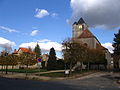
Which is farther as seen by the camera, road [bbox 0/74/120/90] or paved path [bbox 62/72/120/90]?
paved path [bbox 62/72/120/90]

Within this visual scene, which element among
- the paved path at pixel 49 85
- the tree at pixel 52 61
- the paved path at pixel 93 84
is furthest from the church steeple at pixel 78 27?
the paved path at pixel 49 85

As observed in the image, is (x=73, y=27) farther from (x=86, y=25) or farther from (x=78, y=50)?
(x=78, y=50)

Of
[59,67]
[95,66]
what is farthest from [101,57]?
[59,67]

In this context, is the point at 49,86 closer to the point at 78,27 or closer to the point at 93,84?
the point at 93,84

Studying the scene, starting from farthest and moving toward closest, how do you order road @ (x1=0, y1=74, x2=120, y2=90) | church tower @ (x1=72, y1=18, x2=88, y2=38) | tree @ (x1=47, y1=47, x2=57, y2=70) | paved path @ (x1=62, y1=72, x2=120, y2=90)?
church tower @ (x1=72, y1=18, x2=88, y2=38), tree @ (x1=47, y1=47, x2=57, y2=70), paved path @ (x1=62, y1=72, x2=120, y2=90), road @ (x1=0, y1=74, x2=120, y2=90)

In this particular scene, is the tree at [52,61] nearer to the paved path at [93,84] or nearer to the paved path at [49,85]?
the paved path at [93,84]

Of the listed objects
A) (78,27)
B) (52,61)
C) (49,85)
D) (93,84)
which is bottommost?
(93,84)

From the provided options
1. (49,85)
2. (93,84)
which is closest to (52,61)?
(93,84)

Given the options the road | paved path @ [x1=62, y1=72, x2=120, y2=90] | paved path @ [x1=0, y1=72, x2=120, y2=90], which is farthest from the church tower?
the road

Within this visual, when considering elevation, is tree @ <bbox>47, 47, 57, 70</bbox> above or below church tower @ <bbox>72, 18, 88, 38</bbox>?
below

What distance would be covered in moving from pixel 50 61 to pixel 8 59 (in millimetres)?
18390

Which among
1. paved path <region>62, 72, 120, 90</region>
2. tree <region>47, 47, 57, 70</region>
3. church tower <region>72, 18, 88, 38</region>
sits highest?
church tower <region>72, 18, 88, 38</region>

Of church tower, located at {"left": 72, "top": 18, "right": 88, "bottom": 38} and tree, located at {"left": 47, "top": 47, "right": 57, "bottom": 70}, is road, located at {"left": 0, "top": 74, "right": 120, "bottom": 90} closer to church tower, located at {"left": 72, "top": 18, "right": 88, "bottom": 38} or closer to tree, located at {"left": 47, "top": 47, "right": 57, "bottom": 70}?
tree, located at {"left": 47, "top": 47, "right": 57, "bottom": 70}

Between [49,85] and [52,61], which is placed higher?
[52,61]
